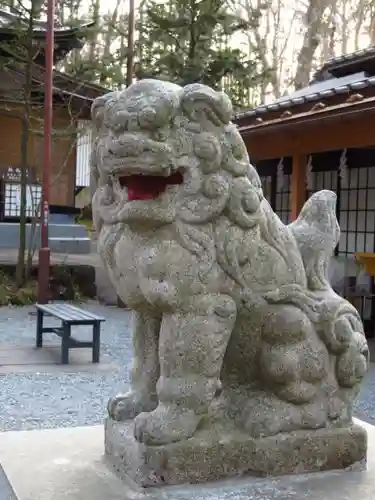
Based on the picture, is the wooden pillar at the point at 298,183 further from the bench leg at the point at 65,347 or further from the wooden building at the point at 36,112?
the wooden building at the point at 36,112

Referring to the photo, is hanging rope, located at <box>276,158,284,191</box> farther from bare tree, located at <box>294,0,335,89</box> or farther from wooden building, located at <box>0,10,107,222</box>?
bare tree, located at <box>294,0,335,89</box>

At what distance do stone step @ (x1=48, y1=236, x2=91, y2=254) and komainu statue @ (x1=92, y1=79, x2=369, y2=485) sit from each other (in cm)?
1343

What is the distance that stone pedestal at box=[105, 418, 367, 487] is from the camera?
2566 millimetres

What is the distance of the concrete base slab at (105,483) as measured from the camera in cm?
256

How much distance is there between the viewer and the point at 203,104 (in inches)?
99.0

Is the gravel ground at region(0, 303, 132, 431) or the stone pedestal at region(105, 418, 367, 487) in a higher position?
the stone pedestal at region(105, 418, 367, 487)

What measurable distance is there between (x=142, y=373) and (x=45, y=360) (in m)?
4.76

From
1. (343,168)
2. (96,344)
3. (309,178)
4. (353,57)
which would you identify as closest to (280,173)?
(309,178)

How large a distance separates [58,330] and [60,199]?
10.6 metres

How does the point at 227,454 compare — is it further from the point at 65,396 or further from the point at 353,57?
the point at 353,57

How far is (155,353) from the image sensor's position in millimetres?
2785

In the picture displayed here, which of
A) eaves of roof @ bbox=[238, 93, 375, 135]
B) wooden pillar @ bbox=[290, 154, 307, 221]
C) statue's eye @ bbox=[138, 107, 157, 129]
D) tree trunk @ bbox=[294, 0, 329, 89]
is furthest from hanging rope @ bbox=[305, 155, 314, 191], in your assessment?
tree trunk @ bbox=[294, 0, 329, 89]

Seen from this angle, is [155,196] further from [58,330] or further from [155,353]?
[58,330]

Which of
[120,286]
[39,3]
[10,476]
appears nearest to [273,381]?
[120,286]
